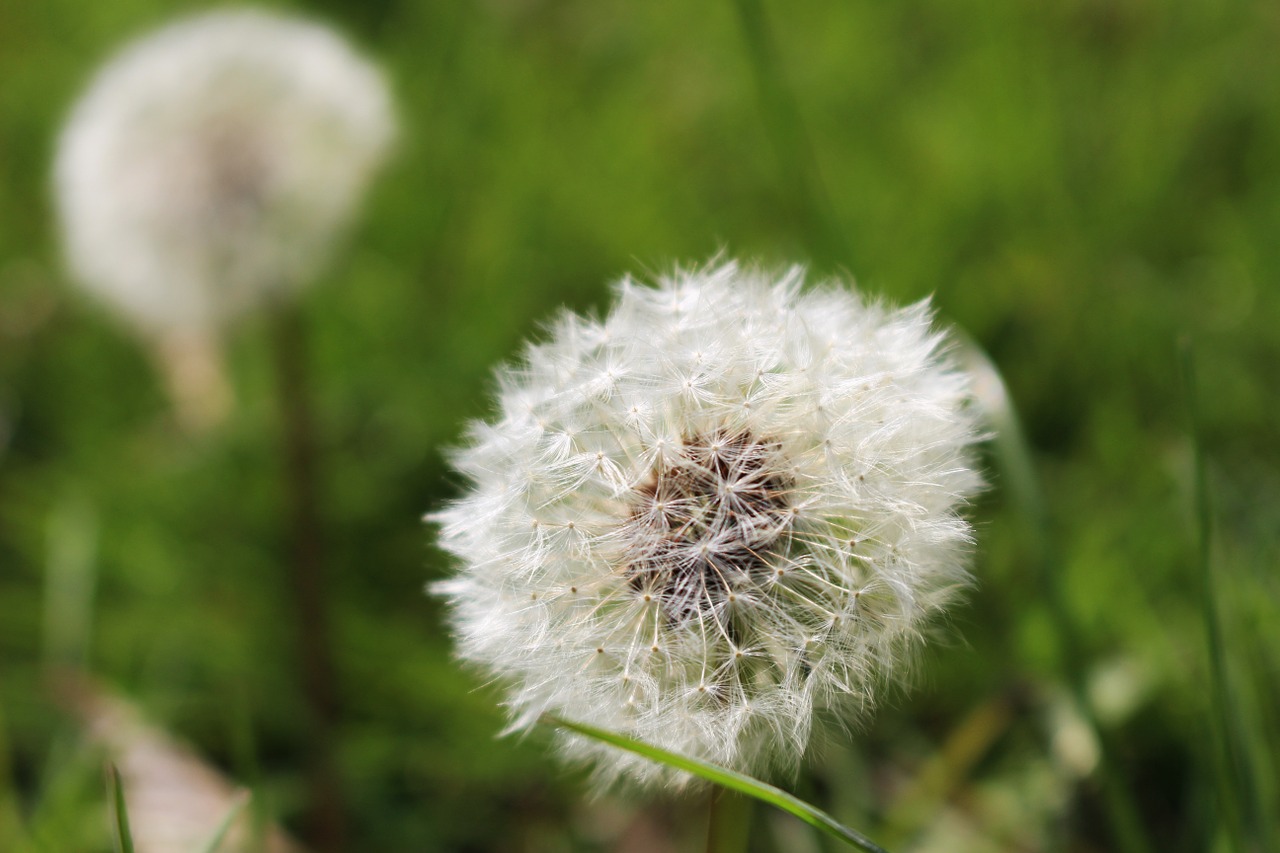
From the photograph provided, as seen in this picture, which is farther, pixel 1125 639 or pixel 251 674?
pixel 251 674

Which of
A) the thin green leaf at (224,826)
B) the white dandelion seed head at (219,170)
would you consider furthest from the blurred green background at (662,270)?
the white dandelion seed head at (219,170)

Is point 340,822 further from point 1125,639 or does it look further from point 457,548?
point 1125,639

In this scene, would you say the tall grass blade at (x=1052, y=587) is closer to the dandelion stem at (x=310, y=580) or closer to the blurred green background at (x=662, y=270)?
the blurred green background at (x=662, y=270)

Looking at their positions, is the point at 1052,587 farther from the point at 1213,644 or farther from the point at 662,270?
the point at 662,270

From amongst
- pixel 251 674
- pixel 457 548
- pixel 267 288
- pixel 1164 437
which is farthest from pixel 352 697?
pixel 1164 437

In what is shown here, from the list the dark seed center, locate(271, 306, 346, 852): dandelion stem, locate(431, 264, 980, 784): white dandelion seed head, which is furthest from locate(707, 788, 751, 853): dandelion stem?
locate(271, 306, 346, 852): dandelion stem
